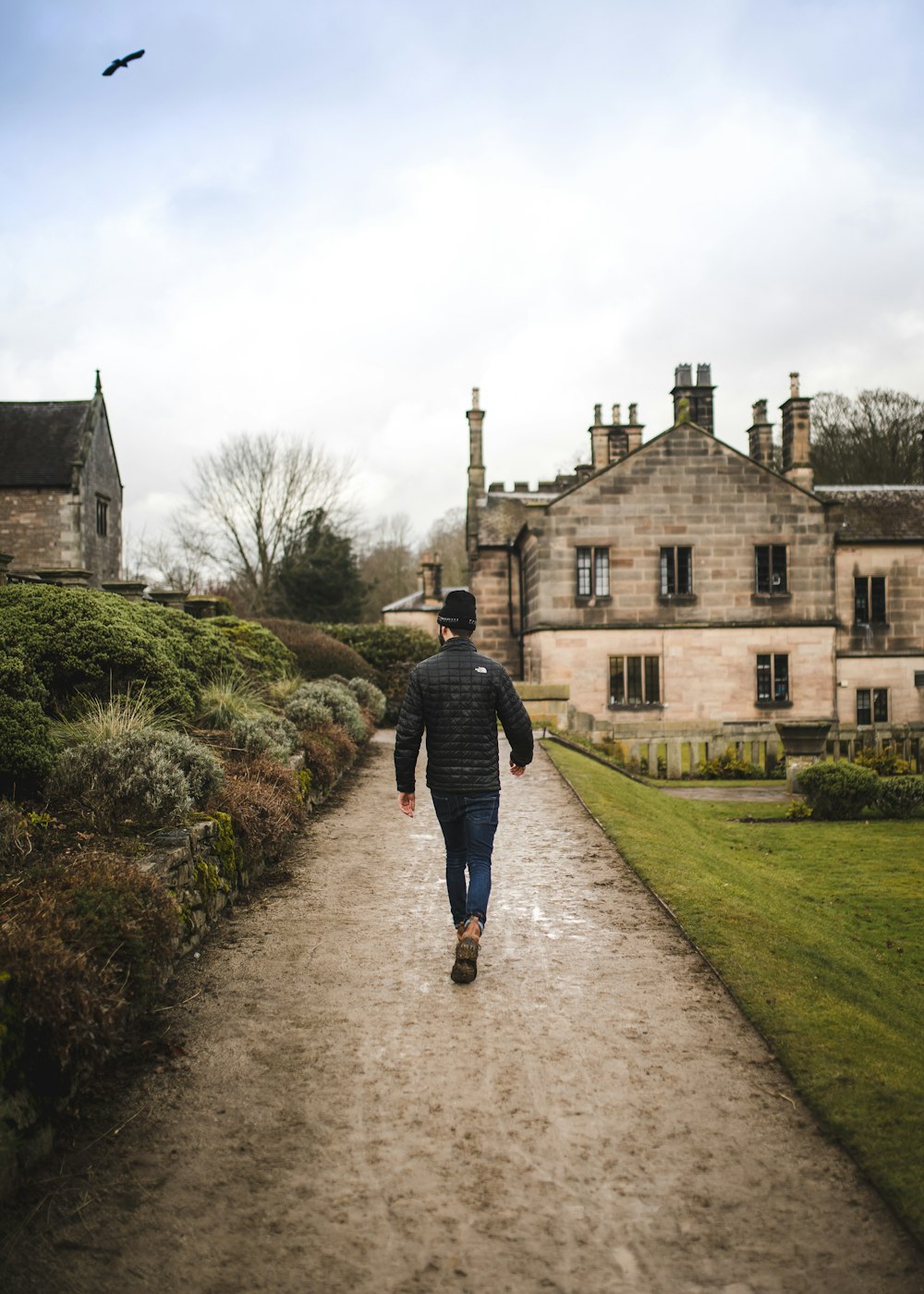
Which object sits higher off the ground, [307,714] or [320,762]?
[307,714]

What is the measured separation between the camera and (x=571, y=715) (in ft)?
71.6

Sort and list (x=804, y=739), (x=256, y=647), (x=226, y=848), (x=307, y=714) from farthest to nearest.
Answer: (x=256, y=647) → (x=804, y=739) → (x=307, y=714) → (x=226, y=848)

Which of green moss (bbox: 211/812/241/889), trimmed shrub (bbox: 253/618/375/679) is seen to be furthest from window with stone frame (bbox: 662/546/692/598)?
green moss (bbox: 211/812/241/889)

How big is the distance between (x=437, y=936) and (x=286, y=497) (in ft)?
142

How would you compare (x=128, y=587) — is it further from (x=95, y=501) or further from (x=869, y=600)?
(x=869, y=600)

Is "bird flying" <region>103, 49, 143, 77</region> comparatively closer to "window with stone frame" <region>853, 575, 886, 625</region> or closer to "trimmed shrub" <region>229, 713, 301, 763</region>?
"trimmed shrub" <region>229, 713, 301, 763</region>

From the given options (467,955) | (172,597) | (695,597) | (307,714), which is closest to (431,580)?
(695,597)

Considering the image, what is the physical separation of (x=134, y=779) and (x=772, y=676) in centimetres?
2419

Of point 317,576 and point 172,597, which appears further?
point 317,576

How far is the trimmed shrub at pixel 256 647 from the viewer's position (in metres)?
17.5

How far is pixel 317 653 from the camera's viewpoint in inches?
927

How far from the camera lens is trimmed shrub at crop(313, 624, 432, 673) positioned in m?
28.1

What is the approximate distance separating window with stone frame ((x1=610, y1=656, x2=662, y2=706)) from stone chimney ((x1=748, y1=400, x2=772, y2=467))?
30.5 feet

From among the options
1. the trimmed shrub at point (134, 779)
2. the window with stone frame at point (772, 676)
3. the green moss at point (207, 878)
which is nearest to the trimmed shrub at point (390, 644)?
the window with stone frame at point (772, 676)
